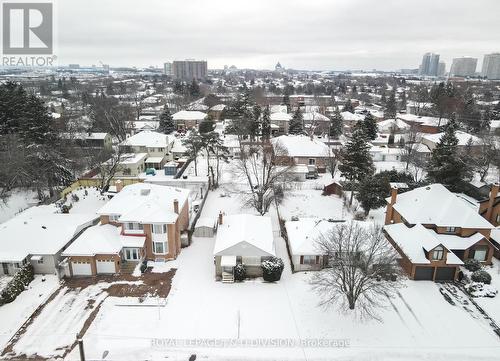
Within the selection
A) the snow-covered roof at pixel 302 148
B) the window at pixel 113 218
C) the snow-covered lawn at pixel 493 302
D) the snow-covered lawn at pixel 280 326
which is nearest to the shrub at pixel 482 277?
the snow-covered lawn at pixel 493 302

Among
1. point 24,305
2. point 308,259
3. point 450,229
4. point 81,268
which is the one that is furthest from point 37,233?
point 450,229

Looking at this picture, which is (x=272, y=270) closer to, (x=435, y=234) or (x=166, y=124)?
(x=435, y=234)

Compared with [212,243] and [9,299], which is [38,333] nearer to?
[9,299]

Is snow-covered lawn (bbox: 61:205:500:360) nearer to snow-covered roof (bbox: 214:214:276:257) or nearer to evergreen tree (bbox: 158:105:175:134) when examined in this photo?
snow-covered roof (bbox: 214:214:276:257)

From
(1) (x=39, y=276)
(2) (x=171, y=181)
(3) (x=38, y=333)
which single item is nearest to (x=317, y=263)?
(3) (x=38, y=333)

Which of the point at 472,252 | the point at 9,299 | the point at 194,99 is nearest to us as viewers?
the point at 9,299
